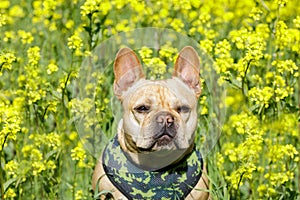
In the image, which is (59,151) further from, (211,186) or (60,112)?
(211,186)

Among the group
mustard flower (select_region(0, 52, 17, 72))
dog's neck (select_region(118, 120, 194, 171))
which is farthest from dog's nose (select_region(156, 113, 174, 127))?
mustard flower (select_region(0, 52, 17, 72))

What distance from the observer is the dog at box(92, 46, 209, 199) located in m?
3.12

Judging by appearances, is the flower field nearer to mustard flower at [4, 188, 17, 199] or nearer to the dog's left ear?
Answer: mustard flower at [4, 188, 17, 199]

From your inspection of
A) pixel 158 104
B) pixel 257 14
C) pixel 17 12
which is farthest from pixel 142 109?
pixel 17 12

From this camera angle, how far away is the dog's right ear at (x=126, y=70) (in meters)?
3.20

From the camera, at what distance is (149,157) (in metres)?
3.30

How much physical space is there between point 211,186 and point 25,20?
257cm

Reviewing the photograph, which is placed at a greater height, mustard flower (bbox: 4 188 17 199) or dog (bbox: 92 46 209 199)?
dog (bbox: 92 46 209 199)

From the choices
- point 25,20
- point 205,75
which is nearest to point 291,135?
point 205,75

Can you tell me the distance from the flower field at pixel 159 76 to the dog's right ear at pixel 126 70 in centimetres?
39

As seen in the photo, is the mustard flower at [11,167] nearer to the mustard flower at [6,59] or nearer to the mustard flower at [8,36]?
the mustard flower at [6,59]

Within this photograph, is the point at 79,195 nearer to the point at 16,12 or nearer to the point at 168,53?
the point at 168,53

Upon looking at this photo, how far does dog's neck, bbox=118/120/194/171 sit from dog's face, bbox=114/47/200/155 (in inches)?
0.7

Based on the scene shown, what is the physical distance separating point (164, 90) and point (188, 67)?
17 centimetres
